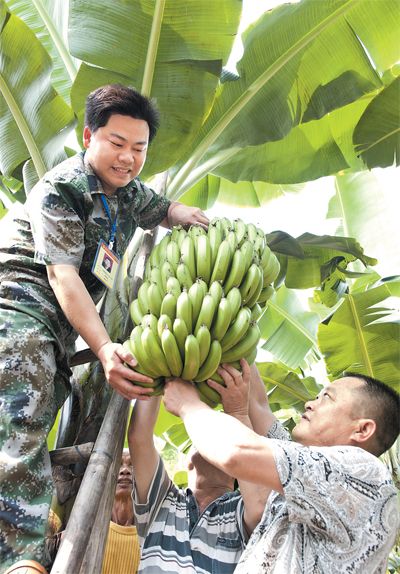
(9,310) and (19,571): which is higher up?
(9,310)

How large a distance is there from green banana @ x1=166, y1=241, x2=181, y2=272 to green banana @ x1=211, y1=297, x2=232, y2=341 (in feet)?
0.80

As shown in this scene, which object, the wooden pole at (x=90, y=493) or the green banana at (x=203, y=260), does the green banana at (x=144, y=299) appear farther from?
the wooden pole at (x=90, y=493)

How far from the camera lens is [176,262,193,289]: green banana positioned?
1.91 m

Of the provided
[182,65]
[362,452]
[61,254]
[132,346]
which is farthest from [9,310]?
[182,65]

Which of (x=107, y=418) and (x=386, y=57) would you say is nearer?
(x=107, y=418)

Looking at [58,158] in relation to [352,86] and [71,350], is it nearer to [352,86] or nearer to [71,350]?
[71,350]

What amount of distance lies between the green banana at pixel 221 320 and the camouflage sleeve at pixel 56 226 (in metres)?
0.52

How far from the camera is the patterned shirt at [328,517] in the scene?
62.0 inches

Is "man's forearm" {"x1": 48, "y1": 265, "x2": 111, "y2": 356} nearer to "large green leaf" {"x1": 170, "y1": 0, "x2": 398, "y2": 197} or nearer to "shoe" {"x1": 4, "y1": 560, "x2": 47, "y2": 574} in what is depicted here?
"shoe" {"x1": 4, "y1": 560, "x2": 47, "y2": 574}

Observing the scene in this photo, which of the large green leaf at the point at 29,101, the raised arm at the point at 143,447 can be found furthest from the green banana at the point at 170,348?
the large green leaf at the point at 29,101

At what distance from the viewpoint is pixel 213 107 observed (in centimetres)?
325

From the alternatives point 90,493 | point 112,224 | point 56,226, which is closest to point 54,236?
point 56,226

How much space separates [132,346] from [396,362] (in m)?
2.48

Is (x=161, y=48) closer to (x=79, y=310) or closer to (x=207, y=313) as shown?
(x=79, y=310)
